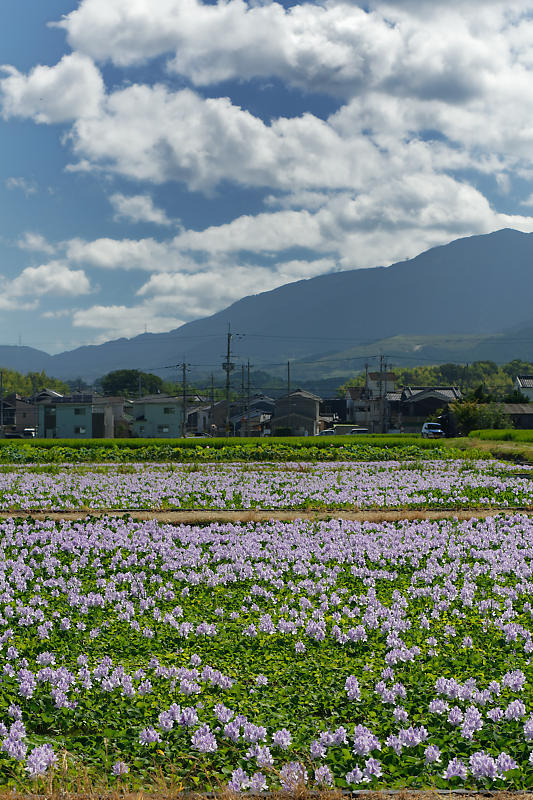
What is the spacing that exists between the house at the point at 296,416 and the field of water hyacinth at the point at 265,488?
6087 cm

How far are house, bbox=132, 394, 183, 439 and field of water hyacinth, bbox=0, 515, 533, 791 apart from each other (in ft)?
257

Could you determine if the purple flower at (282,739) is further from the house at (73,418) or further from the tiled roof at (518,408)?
the house at (73,418)

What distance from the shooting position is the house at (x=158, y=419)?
90.0 metres

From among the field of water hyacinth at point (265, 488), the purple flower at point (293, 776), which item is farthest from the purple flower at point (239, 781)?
the field of water hyacinth at point (265, 488)

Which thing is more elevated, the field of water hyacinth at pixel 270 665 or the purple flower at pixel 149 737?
the purple flower at pixel 149 737

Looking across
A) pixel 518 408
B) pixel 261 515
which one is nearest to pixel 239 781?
pixel 261 515

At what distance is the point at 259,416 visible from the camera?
113m

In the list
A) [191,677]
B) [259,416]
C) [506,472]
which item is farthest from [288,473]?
[259,416]

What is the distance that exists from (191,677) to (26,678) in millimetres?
1640

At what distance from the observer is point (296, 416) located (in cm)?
9662

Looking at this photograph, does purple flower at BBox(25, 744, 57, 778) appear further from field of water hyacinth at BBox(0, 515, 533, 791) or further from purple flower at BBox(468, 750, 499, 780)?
purple flower at BBox(468, 750, 499, 780)

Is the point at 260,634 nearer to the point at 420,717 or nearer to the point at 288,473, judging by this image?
the point at 420,717

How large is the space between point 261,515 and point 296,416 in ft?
261

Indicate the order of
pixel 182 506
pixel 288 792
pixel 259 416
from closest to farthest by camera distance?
pixel 288 792, pixel 182 506, pixel 259 416
